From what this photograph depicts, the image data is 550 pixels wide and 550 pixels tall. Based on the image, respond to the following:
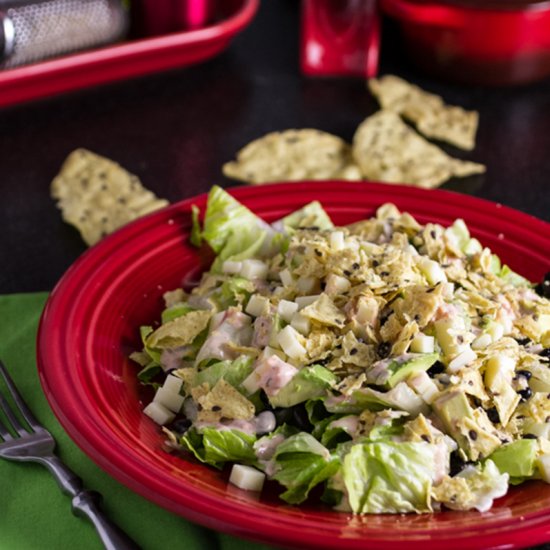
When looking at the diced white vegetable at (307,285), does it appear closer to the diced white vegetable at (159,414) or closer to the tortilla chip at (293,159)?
the diced white vegetable at (159,414)

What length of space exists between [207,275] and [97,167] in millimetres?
834

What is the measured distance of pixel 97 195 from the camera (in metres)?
2.95

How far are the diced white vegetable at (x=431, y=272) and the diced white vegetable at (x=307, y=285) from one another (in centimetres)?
22

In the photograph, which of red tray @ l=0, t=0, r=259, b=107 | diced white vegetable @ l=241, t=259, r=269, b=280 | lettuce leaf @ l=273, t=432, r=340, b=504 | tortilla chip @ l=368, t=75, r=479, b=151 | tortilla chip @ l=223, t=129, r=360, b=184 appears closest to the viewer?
lettuce leaf @ l=273, t=432, r=340, b=504

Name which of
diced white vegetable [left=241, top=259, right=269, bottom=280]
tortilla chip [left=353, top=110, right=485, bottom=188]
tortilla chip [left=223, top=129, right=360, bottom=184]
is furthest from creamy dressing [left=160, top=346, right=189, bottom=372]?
tortilla chip [left=353, top=110, right=485, bottom=188]

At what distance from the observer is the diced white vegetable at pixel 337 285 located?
204cm

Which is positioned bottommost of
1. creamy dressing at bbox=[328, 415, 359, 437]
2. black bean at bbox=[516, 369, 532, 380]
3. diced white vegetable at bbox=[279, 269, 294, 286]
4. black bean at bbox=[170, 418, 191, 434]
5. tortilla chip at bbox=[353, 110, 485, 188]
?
tortilla chip at bbox=[353, 110, 485, 188]

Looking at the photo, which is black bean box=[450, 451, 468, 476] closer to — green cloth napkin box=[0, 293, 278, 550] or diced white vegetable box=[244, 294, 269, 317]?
green cloth napkin box=[0, 293, 278, 550]

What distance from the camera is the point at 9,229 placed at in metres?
2.89

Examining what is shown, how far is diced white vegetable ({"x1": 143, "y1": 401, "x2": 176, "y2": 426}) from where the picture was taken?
77.6 inches

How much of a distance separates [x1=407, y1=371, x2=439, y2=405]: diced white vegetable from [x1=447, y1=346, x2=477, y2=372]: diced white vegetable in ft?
0.21

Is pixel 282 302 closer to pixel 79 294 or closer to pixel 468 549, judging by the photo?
pixel 79 294

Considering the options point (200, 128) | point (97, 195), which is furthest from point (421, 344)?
point (200, 128)

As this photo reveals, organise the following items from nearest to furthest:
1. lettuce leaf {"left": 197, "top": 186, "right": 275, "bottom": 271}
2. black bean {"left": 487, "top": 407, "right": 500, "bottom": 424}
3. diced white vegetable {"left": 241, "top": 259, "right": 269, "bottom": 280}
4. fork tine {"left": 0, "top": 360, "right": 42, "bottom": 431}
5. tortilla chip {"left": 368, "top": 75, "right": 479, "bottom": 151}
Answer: black bean {"left": 487, "top": 407, "right": 500, "bottom": 424}
fork tine {"left": 0, "top": 360, "right": 42, "bottom": 431}
diced white vegetable {"left": 241, "top": 259, "right": 269, "bottom": 280}
lettuce leaf {"left": 197, "top": 186, "right": 275, "bottom": 271}
tortilla chip {"left": 368, "top": 75, "right": 479, "bottom": 151}
